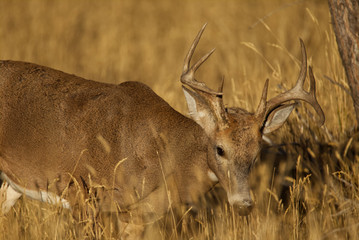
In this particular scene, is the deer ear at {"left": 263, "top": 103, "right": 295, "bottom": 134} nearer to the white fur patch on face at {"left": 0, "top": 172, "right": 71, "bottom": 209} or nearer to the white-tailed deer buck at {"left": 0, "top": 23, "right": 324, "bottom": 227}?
the white-tailed deer buck at {"left": 0, "top": 23, "right": 324, "bottom": 227}

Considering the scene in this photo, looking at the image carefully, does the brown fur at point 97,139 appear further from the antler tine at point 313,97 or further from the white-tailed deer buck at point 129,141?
the antler tine at point 313,97

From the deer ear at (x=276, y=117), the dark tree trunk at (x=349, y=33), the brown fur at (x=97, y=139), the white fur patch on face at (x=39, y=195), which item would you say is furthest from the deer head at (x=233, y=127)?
the white fur patch on face at (x=39, y=195)

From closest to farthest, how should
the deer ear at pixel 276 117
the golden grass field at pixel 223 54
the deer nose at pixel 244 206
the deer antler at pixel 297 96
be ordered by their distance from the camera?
the deer nose at pixel 244 206
the deer antler at pixel 297 96
the deer ear at pixel 276 117
the golden grass field at pixel 223 54

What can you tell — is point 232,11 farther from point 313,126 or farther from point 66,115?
point 66,115

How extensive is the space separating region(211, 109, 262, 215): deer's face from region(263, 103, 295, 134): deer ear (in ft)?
0.74

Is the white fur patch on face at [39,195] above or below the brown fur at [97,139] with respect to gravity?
below

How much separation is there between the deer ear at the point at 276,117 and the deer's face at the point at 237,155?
224mm

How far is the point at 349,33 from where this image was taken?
5.54 metres

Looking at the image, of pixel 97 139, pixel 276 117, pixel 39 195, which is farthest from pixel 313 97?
pixel 39 195

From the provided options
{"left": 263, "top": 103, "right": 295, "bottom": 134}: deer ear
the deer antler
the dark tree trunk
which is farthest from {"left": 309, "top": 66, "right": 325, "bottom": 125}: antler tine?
the dark tree trunk

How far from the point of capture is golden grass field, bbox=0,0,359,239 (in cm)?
662

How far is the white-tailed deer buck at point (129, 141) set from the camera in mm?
5225

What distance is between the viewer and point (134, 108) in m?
5.57

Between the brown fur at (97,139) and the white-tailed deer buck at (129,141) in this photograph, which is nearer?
the white-tailed deer buck at (129,141)
